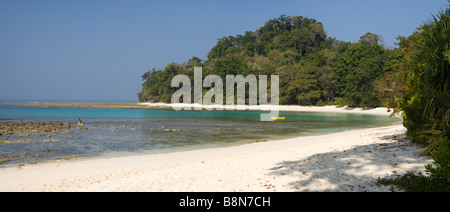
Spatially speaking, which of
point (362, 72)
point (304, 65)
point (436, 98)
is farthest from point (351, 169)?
point (304, 65)

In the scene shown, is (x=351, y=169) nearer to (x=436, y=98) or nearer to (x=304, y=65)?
(x=436, y=98)

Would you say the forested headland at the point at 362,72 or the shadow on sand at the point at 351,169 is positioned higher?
the forested headland at the point at 362,72

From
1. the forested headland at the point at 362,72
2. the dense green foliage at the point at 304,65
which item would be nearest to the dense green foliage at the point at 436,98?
the forested headland at the point at 362,72

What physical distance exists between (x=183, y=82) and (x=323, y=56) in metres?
59.0

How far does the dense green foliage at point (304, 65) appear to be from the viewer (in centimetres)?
6203

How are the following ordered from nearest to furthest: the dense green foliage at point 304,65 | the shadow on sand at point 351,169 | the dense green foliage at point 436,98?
1. the dense green foliage at point 436,98
2. the shadow on sand at point 351,169
3. the dense green foliage at point 304,65

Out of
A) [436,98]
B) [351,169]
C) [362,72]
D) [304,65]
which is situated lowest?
[351,169]

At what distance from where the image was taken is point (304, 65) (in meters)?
81.6

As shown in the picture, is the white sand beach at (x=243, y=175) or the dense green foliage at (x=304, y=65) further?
the dense green foliage at (x=304, y=65)

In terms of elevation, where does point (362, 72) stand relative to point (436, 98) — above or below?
above

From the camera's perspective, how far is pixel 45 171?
35.3 feet

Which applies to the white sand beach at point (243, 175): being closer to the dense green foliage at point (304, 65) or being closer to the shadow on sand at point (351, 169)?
the shadow on sand at point (351, 169)

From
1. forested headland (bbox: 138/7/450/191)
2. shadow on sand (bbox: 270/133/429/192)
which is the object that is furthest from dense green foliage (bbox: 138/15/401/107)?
shadow on sand (bbox: 270/133/429/192)
